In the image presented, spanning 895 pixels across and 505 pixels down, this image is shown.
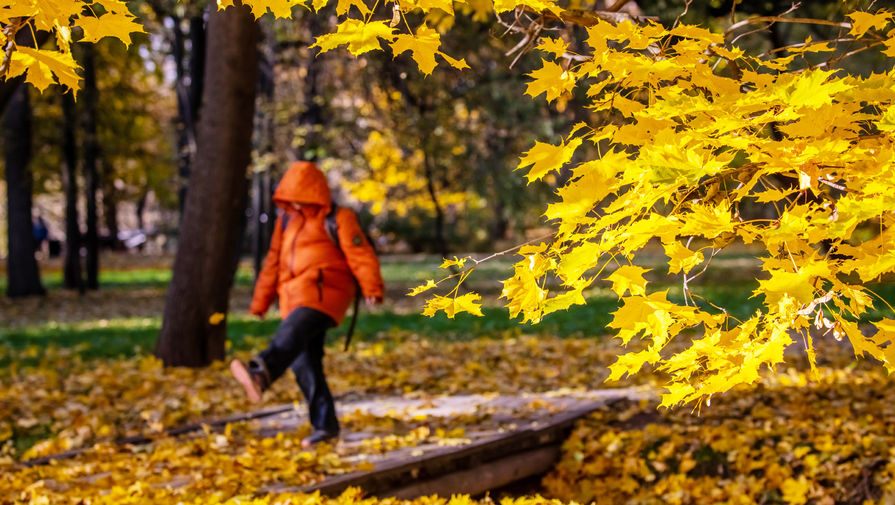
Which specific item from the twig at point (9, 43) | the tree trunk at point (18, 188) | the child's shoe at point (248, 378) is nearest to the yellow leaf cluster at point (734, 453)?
the child's shoe at point (248, 378)

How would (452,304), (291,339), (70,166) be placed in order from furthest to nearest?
1. (70,166)
2. (291,339)
3. (452,304)

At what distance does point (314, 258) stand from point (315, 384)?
75cm

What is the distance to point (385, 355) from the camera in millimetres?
9461

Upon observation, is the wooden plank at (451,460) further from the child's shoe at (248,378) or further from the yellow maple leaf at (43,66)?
the yellow maple leaf at (43,66)

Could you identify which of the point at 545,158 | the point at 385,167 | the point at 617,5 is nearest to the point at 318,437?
the point at 617,5

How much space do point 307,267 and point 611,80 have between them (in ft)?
9.33

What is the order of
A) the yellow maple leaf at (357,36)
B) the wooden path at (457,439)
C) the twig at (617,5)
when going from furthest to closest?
1. the wooden path at (457,439)
2. the twig at (617,5)
3. the yellow maple leaf at (357,36)

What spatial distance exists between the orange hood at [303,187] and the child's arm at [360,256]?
0.52ft

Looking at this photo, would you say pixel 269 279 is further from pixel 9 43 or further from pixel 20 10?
pixel 20 10

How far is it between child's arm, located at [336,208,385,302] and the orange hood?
6.3 inches

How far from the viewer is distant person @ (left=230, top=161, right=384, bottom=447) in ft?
16.5

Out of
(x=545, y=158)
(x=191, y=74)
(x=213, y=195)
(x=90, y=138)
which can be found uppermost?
(x=191, y=74)

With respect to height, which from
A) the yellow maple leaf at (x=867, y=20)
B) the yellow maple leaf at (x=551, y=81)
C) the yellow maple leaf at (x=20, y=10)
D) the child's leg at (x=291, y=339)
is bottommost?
the child's leg at (x=291, y=339)

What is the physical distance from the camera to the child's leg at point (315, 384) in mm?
5230
